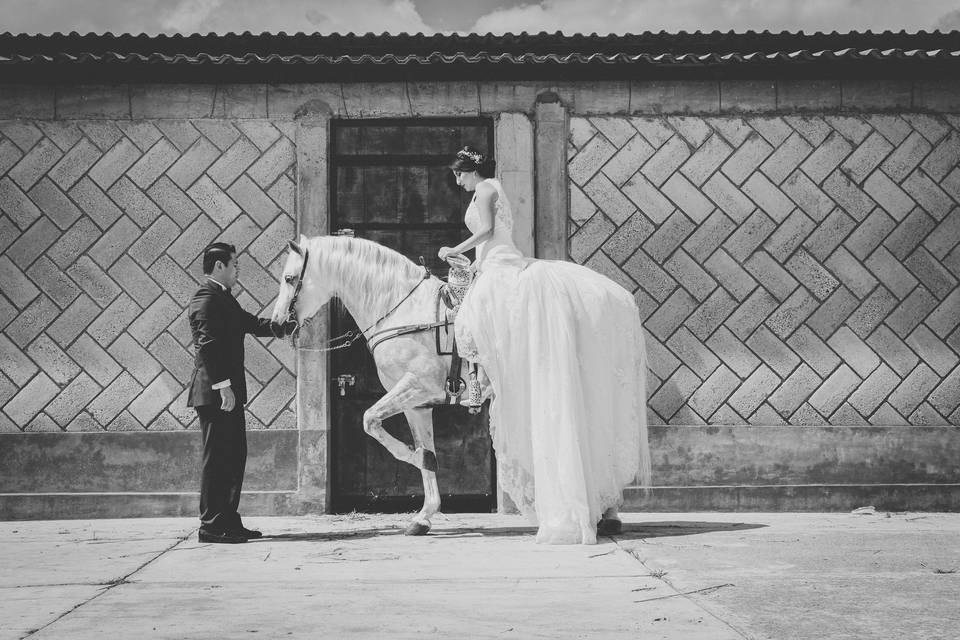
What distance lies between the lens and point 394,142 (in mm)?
7992

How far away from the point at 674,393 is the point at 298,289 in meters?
3.11

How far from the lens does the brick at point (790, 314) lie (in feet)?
25.9

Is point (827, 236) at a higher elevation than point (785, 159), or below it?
below

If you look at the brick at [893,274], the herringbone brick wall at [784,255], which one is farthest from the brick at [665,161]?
the brick at [893,274]

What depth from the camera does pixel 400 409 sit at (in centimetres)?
646

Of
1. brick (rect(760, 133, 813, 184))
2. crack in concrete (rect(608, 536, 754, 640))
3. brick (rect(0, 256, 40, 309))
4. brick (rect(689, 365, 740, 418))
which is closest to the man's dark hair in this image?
brick (rect(0, 256, 40, 309))

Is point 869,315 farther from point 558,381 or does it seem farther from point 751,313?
point 558,381

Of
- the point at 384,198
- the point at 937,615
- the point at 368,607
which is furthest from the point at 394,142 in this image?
the point at 937,615

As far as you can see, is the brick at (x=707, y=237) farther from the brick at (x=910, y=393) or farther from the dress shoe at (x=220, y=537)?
the dress shoe at (x=220, y=537)

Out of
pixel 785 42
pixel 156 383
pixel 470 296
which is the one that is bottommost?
pixel 156 383

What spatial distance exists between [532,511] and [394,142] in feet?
10.8

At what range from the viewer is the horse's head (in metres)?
6.46

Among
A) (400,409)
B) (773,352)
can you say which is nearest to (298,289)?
(400,409)

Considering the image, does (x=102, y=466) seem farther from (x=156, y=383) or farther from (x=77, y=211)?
(x=77, y=211)
